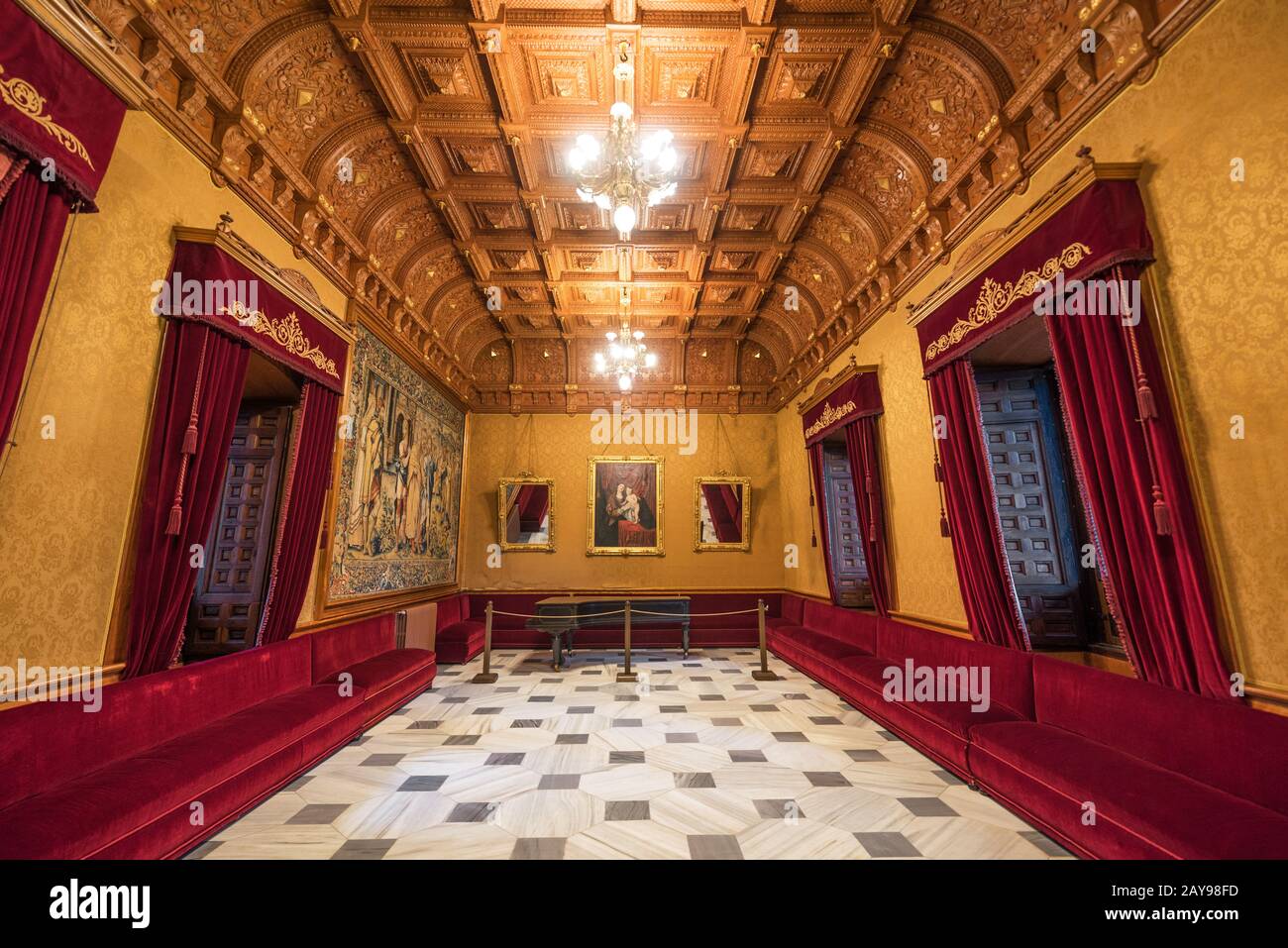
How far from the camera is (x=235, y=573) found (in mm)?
5121

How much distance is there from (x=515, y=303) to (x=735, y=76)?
200 inches

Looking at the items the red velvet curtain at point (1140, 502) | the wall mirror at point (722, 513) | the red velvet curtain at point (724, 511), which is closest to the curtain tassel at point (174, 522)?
the red velvet curtain at point (1140, 502)

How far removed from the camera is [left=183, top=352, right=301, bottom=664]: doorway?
196 inches

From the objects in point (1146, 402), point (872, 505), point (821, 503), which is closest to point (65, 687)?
point (1146, 402)

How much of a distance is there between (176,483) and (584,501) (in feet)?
22.5

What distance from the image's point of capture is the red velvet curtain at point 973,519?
3893 mm

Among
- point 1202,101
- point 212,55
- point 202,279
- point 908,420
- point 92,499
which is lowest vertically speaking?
point 92,499

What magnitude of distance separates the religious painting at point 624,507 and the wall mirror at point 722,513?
763 millimetres

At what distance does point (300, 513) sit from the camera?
4.48 meters

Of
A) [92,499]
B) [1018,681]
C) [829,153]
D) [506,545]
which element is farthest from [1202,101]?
[506,545]

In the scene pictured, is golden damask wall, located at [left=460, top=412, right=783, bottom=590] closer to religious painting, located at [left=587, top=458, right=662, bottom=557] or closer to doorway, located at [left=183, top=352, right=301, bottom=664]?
religious painting, located at [left=587, top=458, right=662, bottom=557]

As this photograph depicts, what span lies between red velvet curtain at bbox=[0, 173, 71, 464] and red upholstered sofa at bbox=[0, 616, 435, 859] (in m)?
1.37

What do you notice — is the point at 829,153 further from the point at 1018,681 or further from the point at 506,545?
the point at 506,545

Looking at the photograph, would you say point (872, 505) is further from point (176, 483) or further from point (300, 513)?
point (176, 483)
